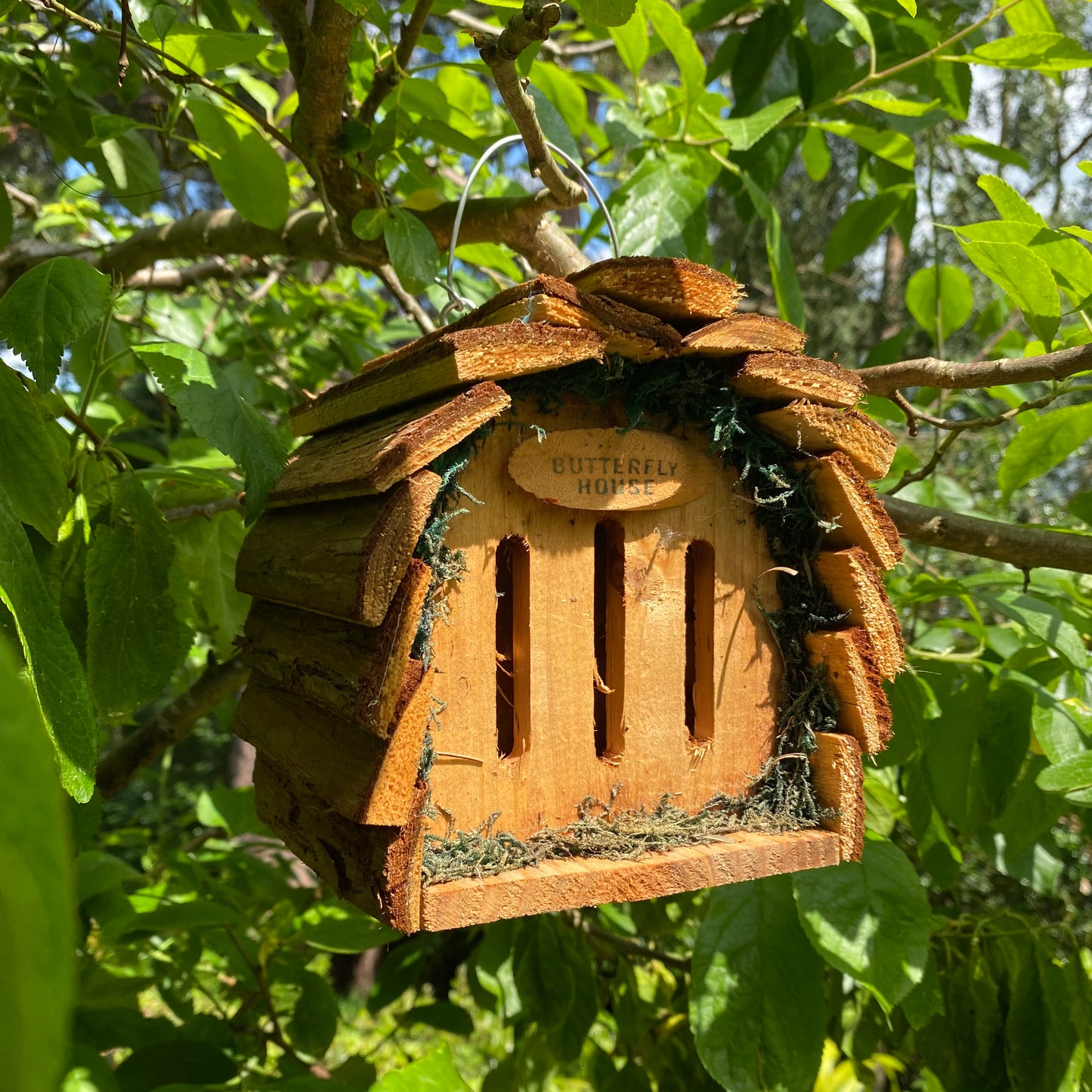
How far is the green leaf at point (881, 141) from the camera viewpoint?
50.8 inches

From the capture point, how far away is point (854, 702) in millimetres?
888

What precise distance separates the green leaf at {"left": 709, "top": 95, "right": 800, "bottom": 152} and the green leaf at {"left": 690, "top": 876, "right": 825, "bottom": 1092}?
89 cm

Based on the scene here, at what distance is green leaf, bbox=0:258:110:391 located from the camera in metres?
0.73

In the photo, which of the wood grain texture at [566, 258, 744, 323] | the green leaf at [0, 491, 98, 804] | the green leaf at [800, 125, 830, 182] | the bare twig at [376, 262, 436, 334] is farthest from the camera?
the green leaf at [800, 125, 830, 182]

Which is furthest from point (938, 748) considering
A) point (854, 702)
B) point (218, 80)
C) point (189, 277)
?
point (189, 277)

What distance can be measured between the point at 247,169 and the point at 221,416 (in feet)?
1.32

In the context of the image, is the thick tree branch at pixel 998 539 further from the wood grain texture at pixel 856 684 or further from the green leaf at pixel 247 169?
the green leaf at pixel 247 169

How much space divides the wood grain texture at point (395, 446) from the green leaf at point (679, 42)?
0.68 meters

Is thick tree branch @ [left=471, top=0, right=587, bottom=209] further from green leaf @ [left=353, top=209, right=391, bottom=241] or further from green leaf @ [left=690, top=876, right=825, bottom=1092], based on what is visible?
green leaf @ [left=690, top=876, right=825, bottom=1092]

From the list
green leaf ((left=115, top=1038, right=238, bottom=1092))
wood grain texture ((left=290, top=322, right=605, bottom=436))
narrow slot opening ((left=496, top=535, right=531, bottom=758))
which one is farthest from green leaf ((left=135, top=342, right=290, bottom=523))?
green leaf ((left=115, top=1038, right=238, bottom=1092))

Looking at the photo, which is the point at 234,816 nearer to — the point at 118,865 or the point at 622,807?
the point at 118,865

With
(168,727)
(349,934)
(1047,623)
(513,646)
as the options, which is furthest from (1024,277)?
(168,727)

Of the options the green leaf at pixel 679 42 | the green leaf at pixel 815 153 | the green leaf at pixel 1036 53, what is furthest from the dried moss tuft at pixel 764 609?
the green leaf at pixel 815 153

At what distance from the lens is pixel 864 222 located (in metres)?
1.50
